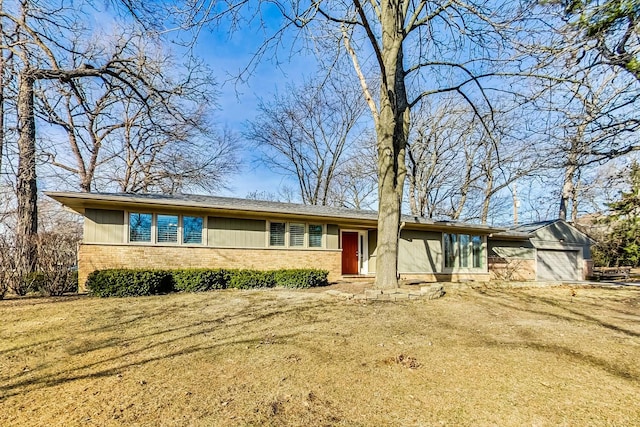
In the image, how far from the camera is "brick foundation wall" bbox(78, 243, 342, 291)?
9805 millimetres

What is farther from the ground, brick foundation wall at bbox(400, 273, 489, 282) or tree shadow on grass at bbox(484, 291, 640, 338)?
tree shadow on grass at bbox(484, 291, 640, 338)

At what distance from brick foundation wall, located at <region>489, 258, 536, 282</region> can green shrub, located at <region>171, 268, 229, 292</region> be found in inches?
541

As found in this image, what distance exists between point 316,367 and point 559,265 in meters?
20.7

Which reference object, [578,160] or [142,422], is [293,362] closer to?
[142,422]

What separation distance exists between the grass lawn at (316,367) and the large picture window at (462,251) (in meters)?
8.90

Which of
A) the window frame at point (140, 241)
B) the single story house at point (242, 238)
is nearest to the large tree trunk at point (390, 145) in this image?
the single story house at point (242, 238)

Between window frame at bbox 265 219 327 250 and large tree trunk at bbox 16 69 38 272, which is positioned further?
window frame at bbox 265 219 327 250

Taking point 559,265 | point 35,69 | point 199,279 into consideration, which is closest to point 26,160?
point 35,69

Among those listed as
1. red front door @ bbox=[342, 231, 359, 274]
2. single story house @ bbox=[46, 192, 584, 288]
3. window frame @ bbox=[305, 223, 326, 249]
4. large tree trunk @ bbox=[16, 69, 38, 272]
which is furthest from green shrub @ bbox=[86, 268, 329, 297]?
large tree trunk @ bbox=[16, 69, 38, 272]

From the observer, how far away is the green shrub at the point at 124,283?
8.62m

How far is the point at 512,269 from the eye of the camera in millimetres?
18000

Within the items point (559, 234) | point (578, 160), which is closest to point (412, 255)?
point (578, 160)

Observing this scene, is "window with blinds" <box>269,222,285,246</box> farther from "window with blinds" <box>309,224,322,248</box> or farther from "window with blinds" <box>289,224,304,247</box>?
"window with blinds" <box>309,224,322,248</box>

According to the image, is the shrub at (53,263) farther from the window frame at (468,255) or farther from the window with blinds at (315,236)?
the window frame at (468,255)
